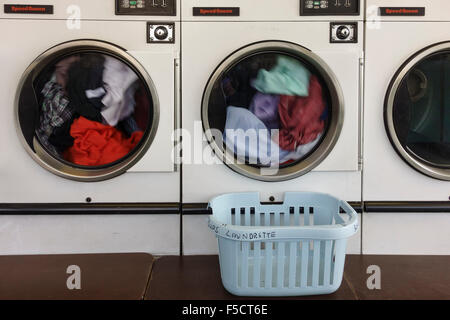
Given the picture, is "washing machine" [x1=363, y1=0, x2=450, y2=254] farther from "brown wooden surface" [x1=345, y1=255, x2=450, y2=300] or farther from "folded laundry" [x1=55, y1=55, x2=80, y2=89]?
"folded laundry" [x1=55, y1=55, x2=80, y2=89]

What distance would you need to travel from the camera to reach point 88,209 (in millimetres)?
1927

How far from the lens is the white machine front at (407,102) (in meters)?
1.90

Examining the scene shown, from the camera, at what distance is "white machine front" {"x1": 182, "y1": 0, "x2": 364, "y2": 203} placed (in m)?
1.88

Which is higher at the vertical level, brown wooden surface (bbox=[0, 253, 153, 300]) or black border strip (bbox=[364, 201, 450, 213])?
black border strip (bbox=[364, 201, 450, 213])

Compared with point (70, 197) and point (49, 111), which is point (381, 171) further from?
point (49, 111)

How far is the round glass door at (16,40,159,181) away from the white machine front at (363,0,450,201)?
119 centimetres

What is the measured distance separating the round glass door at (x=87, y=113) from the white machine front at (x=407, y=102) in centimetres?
119

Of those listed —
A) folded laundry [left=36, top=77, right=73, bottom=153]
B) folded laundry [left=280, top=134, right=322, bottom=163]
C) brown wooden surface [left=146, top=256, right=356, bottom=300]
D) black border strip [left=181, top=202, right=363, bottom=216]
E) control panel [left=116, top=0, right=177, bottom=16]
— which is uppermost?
control panel [left=116, top=0, right=177, bottom=16]

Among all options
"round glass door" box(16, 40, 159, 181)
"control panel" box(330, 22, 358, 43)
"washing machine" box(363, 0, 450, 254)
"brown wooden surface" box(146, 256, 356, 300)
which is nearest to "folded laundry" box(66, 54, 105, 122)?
"round glass door" box(16, 40, 159, 181)

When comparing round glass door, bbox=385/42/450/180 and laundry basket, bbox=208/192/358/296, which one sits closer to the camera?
laundry basket, bbox=208/192/358/296

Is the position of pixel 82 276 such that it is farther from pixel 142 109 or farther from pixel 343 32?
pixel 343 32

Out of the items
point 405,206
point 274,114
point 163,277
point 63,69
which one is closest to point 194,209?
point 163,277

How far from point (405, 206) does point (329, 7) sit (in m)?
1.14
